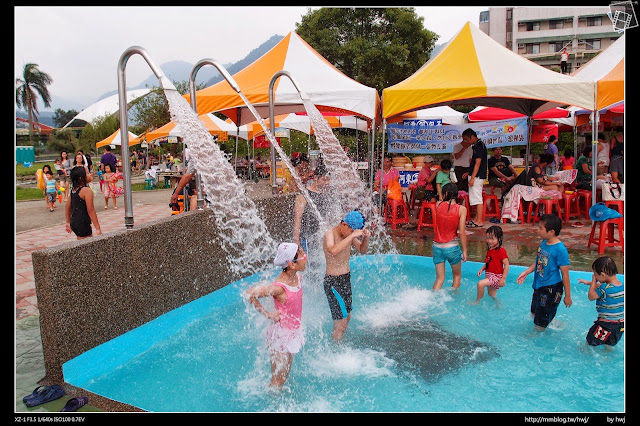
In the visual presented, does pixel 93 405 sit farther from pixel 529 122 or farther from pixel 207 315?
pixel 529 122

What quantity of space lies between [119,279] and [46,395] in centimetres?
111

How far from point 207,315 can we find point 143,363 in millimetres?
1239

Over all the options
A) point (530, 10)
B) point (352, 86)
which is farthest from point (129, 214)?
point (530, 10)

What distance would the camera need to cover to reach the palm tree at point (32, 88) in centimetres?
6500

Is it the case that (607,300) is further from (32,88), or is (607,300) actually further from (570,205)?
(32,88)

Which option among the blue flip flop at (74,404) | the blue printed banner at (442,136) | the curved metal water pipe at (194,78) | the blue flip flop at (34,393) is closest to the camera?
the blue flip flop at (74,404)

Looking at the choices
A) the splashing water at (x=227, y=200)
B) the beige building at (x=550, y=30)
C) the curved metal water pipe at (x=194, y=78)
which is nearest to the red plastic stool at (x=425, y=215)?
the splashing water at (x=227, y=200)

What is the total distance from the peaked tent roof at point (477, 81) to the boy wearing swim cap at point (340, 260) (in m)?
4.57

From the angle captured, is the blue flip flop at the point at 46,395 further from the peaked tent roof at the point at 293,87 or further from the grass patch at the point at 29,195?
the grass patch at the point at 29,195

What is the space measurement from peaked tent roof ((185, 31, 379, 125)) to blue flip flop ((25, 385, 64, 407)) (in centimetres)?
587

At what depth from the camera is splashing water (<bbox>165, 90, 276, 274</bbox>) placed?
5055 mm

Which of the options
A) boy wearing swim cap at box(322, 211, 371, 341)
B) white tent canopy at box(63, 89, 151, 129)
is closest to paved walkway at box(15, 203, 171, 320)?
boy wearing swim cap at box(322, 211, 371, 341)

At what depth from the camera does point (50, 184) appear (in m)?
15.0

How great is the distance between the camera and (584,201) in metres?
11.2
